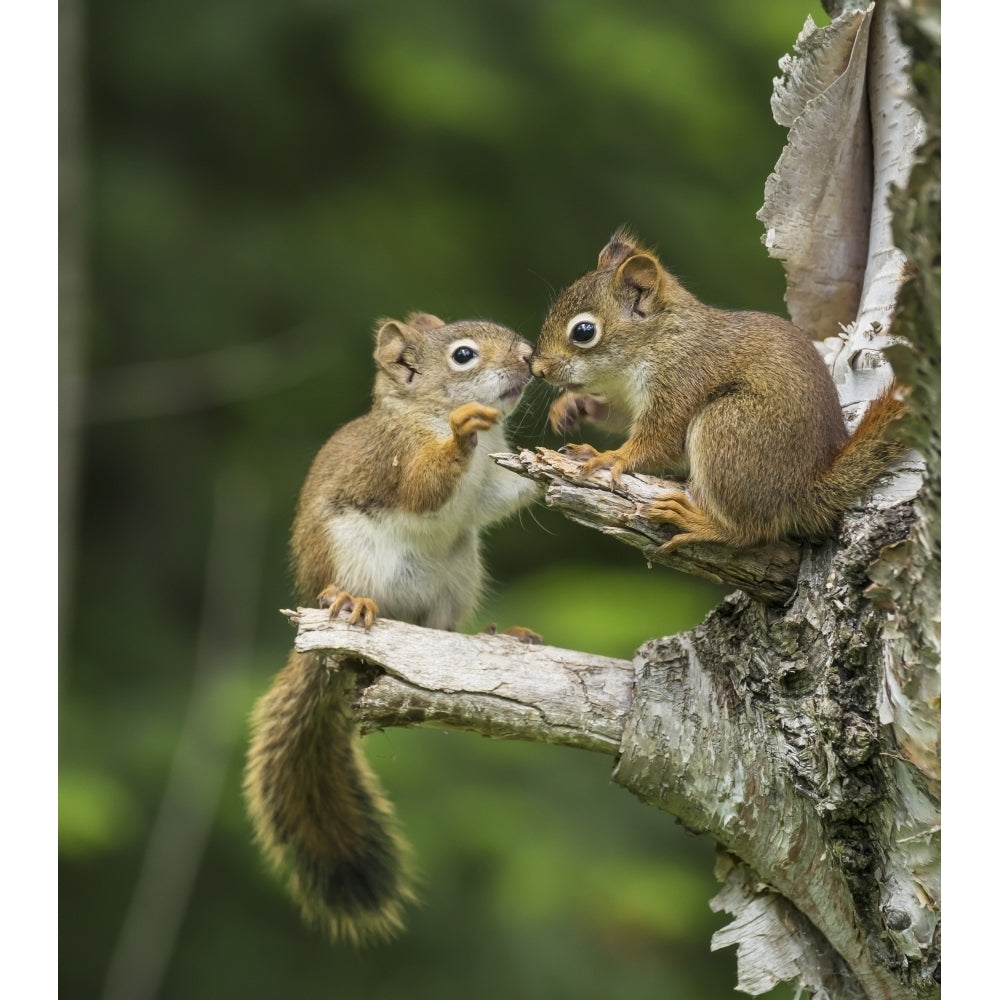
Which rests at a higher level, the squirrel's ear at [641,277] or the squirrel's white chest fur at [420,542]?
the squirrel's ear at [641,277]

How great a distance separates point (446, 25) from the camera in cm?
444

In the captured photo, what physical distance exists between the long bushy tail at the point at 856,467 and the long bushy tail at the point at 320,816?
3.74ft

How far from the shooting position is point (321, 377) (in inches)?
183

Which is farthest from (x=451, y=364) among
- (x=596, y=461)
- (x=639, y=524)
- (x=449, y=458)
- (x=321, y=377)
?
(x=321, y=377)

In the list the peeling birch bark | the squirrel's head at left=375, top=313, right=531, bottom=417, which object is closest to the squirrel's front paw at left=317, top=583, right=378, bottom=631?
the squirrel's head at left=375, top=313, right=531, bottom=417

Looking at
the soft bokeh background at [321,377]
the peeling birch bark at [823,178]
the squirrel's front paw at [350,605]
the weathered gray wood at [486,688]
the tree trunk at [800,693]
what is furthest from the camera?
the soft bokeh background at [321,377]

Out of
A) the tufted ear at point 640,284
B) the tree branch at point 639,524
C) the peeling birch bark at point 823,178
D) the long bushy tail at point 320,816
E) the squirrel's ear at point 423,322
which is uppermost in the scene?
the peeling birch bark at point 823,178

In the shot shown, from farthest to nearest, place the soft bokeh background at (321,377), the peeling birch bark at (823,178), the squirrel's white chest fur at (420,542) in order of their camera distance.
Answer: the soft bokeh background at (321,377) → the squirrel's white chest fur at (420,542) → the peeling birch bark at (823,178)

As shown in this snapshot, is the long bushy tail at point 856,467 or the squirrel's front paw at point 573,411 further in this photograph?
the squirrel's front paw at point 573,411

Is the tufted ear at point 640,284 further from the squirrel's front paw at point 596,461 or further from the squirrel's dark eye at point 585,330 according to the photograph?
the squirrel's front paw at point 596,461

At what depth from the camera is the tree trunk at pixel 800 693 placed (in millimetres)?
1976

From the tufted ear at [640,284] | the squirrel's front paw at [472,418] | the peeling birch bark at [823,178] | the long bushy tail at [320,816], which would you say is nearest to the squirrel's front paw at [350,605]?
the long bushy tail at [320,816]

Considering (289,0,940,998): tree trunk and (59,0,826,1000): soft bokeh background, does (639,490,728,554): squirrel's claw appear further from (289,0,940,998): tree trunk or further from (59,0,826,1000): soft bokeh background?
(59,0,826,1000): soft bokeh background

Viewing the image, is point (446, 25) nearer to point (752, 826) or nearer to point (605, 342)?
point (605, 342)
